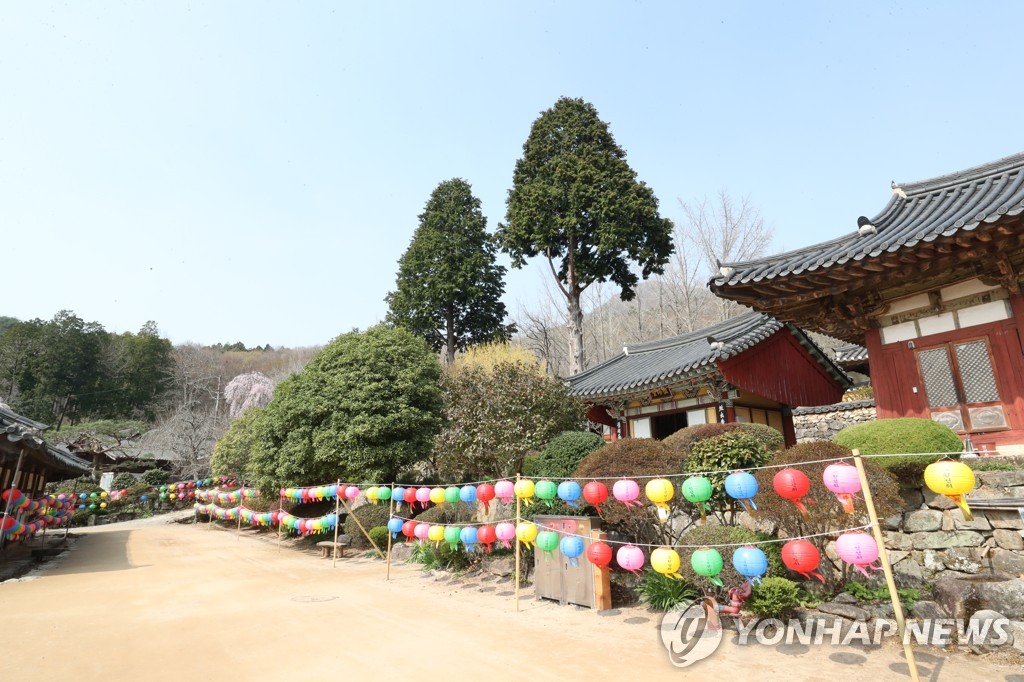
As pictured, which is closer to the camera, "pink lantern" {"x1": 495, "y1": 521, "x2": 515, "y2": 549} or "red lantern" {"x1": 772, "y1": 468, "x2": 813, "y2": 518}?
"red lantern" {"x1": 772, "y1": 468, "x2": 813, "y2": 518}

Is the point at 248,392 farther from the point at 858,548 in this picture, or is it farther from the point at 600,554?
the point at 858,548

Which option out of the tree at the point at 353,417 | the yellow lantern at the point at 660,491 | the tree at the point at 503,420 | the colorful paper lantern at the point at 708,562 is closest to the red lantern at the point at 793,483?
the colorful paper lantern at the point at 708,562

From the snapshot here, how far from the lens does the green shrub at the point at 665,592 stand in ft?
24.1

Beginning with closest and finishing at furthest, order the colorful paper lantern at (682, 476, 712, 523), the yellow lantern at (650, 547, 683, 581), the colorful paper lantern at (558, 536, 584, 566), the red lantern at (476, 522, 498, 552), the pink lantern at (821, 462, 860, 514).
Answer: the pink lantern at (821, 462, 860, 514)
the yellow lantern at (650, 547, 683, 581)
the colorful paper lantern at (682, 476, 712, 523)
the colorful paper lantern at (558, 536, 584, 566)
the red lantern at (476, 522, 498, 552)

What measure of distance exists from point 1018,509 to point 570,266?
19.3 meters

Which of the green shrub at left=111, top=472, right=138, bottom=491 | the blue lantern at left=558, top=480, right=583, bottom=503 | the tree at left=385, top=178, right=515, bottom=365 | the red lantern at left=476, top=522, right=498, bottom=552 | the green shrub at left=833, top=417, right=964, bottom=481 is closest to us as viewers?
the green shrub at left=833, top=417, right=964, bottom=481

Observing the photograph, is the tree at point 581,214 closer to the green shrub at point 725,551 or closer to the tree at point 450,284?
the tree at point 450,284

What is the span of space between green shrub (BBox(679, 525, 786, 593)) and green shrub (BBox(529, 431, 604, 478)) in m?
4.15

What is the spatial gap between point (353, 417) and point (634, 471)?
374 inches

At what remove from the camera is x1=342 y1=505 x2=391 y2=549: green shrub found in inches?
608

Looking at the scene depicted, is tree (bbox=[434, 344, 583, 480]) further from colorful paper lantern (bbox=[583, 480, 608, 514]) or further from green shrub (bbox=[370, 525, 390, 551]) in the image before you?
colorful paper lantern (bbox=[583, 480, 608, 514])

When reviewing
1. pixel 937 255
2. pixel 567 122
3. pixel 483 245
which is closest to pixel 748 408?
pixel 937 255

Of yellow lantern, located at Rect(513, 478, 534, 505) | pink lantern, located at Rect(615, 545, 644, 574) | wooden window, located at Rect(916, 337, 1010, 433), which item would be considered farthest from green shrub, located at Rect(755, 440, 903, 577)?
yellow lantern, located at Rect(513, 478, 534, 505)

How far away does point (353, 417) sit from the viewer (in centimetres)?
1505
